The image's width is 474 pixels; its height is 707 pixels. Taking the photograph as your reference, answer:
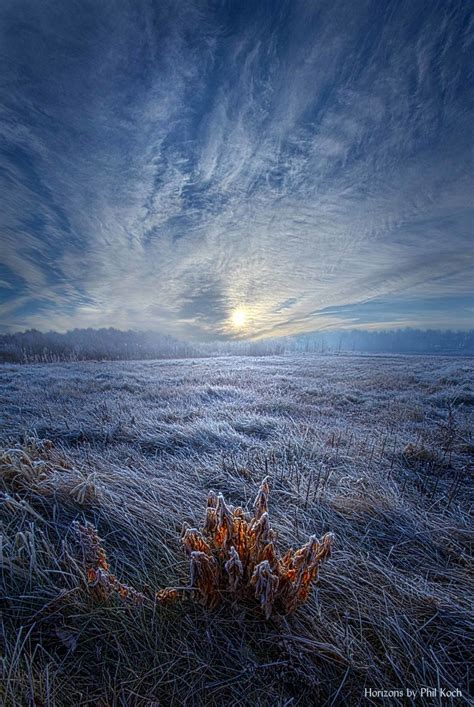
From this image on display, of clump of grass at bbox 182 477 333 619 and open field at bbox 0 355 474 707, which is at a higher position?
clump of grass at bbox 182 477 333 619

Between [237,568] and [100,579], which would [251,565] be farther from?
[100,579]

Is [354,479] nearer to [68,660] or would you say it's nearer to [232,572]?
[232,572]

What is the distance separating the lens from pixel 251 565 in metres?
1.66

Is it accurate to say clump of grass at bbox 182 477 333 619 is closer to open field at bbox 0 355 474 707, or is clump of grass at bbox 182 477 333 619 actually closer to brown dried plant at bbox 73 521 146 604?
open field at bbox 0 355 474 707

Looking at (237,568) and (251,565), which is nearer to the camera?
(237,568)

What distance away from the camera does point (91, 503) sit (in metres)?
2.59

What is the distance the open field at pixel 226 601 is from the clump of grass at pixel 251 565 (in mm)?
97

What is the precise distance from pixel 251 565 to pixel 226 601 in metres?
0.23

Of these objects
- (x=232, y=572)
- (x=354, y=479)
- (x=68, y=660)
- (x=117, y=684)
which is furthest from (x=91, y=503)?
(x=354, y=479)

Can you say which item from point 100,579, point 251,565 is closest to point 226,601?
point 251,565

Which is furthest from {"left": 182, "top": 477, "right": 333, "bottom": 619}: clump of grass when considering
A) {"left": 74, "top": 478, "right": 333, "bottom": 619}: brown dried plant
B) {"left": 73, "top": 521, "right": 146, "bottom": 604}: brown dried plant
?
{"left": 73, "top": 521, "right": 146, "bottom": 604}: brown dried plant

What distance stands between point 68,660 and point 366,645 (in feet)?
5.21

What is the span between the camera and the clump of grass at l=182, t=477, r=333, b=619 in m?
Result: 1.47

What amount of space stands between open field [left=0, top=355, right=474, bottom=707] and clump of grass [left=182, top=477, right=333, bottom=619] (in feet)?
0.32
